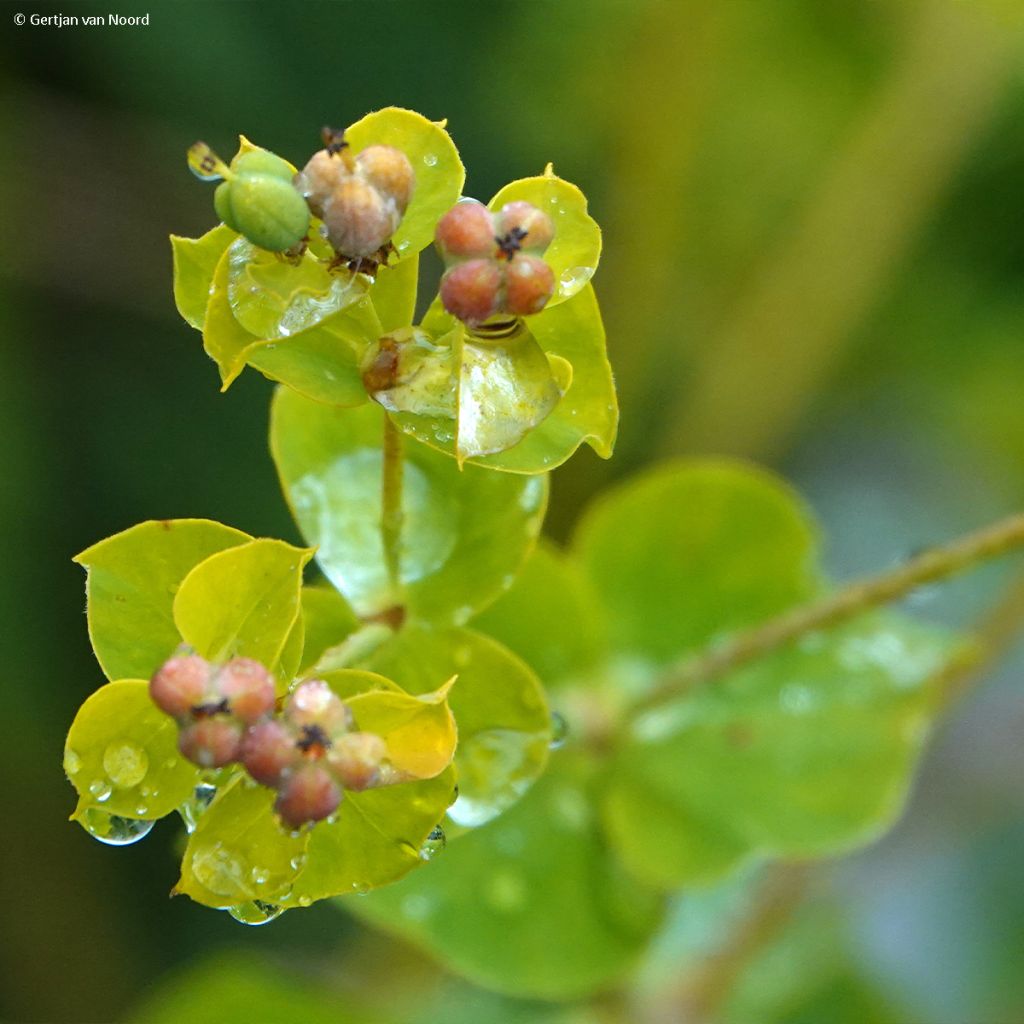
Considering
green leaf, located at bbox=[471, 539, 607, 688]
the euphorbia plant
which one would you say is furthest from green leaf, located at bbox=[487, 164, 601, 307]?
green leaf, located at bbox=[471, 539, 607, 688]

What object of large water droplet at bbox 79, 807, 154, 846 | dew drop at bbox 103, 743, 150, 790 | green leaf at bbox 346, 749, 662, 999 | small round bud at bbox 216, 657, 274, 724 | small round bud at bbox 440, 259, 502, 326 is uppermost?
small round bud at bbox 440, 259, 502, 326

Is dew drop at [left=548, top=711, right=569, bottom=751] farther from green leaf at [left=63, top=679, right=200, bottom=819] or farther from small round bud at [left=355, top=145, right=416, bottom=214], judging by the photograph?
small round bud at [left=355, top=145, right=416, bottom=214]

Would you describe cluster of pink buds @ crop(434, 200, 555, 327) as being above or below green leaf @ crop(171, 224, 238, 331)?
above

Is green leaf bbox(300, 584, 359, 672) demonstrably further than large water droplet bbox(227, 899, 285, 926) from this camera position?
Yes

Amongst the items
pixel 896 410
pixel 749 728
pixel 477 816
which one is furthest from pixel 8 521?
pixel 896 410

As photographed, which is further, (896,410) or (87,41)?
(896,410)

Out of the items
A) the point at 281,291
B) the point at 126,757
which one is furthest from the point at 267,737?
the point at 281,291

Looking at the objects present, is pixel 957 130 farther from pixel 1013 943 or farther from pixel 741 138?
pixel 1013 943
